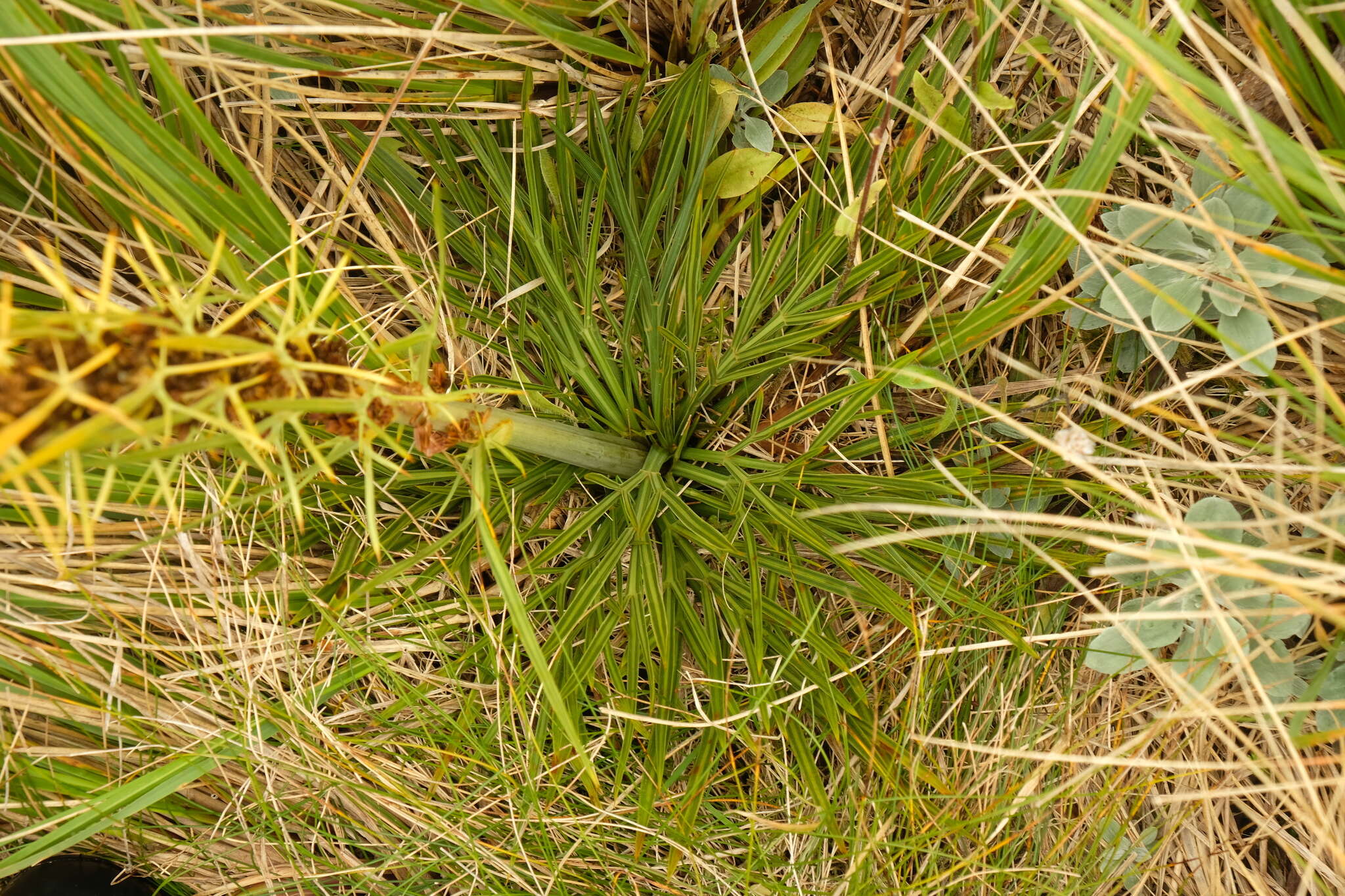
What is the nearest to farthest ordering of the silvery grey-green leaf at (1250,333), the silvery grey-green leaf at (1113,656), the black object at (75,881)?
the silvery grey-green leaf at (1250,333) < the silvery grey-green leaf at (1113,656) < the black object at (75,881)

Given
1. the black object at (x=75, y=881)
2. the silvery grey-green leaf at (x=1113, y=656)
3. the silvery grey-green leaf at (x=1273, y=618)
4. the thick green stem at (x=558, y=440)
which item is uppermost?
the thick green stem at (x=558, y=440)

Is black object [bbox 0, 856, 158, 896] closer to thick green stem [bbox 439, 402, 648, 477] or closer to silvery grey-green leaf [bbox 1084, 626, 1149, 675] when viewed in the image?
thick green stem [bbox 439, 402, 648, 477]

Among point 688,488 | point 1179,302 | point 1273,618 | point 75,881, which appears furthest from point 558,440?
point 75,881

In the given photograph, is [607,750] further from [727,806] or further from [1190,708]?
[1190,708]

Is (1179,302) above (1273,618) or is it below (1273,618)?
above

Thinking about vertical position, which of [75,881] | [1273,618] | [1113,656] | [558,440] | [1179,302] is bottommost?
[75,881]

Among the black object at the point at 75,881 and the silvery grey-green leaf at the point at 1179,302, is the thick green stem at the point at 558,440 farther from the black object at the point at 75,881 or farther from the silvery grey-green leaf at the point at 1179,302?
the black object at the point at 75,881

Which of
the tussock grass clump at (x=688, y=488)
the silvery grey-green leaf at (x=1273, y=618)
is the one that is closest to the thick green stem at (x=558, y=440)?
the tussock grass clump at (x=688, y=488)

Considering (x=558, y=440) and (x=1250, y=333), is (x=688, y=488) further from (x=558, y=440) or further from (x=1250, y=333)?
(x=1250, y=333)

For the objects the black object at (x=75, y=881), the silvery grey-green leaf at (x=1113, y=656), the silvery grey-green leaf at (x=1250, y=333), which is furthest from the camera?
the black object at (x=75, y=881)

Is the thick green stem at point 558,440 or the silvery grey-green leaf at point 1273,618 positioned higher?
the thick green stem at point 558,440
